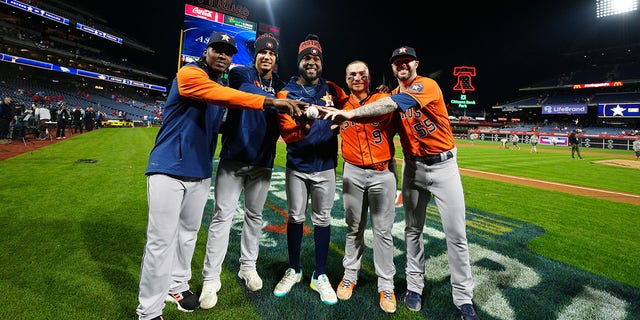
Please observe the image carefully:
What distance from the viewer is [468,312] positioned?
2.41 metres

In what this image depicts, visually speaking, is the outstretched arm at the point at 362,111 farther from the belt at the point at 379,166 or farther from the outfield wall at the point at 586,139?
the outfield wall at the point at 586,139

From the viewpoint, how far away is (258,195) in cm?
281

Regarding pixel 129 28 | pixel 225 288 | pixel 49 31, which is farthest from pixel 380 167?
pixel 129 28

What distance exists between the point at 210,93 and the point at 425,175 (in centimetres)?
198

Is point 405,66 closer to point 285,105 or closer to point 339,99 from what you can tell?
point 339,99

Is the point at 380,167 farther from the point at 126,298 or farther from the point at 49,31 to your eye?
the point at 49,31

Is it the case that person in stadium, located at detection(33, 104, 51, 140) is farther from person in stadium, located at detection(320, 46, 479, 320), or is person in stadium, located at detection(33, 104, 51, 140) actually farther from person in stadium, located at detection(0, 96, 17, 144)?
person in stadium, located at detection(320, 46, 479, 320)

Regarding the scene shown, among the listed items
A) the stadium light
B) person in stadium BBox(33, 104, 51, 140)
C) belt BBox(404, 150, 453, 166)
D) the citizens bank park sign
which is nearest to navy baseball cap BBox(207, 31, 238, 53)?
belt BBox(404, 150, 453, 166)

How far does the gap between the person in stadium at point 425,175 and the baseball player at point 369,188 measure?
0.62 feet

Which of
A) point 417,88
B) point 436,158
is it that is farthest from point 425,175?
point 417,88

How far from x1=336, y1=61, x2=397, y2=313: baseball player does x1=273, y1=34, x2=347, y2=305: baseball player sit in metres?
0.18

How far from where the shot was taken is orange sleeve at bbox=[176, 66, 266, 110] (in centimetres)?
207

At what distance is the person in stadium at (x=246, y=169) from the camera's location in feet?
8.71

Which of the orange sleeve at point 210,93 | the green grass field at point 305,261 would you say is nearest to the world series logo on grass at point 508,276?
the green grass field at point 305,261
